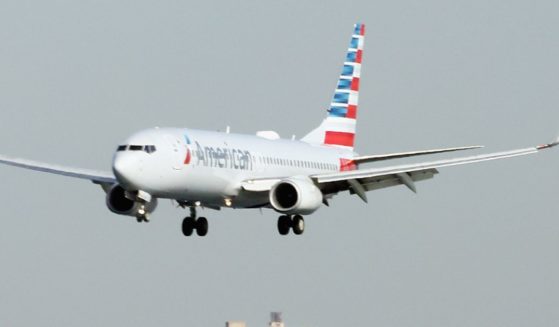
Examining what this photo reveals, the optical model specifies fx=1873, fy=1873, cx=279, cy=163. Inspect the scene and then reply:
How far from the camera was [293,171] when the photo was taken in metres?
87.8

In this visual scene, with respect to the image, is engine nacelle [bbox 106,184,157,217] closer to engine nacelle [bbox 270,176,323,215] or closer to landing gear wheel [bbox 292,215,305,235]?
engine nacelle [bbox 270,176,323,215]

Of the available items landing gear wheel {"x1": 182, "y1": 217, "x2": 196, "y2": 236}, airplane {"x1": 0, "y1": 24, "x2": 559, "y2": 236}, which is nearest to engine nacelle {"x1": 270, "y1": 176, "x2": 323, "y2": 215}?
airplane {"x1": 0, "y1": 24, "x2": 559, "y2": 236}

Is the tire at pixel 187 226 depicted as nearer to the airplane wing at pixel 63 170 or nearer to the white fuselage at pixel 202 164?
the white fuselage at pixel 202 164

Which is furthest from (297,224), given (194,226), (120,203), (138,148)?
(138,148)

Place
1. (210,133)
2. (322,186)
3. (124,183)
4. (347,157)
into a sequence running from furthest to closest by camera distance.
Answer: (347,157), (322,186), (210,133), (124,183)

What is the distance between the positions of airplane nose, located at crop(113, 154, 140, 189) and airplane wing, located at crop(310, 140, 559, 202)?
480 inches

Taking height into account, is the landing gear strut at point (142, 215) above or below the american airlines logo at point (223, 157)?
below

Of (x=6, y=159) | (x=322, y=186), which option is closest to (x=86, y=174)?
(x=6, y=159)

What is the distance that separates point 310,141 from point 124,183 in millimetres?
21105

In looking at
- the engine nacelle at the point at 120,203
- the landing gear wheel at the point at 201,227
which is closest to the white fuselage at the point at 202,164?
the landing gear wheel at the point at 201,227

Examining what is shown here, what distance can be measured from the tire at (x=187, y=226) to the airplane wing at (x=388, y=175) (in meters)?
5.90

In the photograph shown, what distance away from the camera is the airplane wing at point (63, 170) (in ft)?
273

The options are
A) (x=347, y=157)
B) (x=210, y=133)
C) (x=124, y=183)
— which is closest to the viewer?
(x=124, y=183)

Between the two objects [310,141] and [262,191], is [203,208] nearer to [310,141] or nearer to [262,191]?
[262,191]
